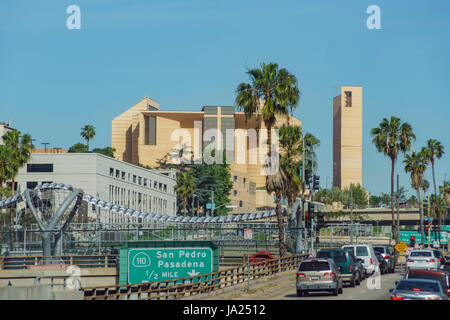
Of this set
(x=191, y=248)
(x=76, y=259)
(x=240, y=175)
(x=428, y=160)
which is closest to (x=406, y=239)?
(x=428, y=160)

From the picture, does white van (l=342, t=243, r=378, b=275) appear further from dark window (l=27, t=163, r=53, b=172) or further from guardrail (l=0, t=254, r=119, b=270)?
dark window (l=27, t=163, r=53, b=172)

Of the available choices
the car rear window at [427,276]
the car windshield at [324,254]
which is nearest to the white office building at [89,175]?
the car windshield at [324,254]

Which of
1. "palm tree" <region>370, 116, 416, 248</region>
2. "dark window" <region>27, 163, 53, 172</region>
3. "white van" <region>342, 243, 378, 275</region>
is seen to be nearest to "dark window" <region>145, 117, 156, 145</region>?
"dark window" <region>27, 163, 53, 172</region>

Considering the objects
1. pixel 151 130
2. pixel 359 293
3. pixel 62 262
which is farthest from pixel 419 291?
pixel 151 130

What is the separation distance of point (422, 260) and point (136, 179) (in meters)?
84.3

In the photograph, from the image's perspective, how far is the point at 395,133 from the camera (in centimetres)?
7725

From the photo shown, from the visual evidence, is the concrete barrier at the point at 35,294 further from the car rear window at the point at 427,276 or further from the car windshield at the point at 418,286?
the car rear window at the point at 427,276

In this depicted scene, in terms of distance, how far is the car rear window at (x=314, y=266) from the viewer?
3375 centimetres

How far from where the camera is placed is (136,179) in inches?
5094

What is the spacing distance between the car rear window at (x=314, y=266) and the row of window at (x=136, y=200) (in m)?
85.6

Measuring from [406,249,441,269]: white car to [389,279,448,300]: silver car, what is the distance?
24.8m

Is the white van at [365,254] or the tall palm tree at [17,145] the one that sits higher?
the tall palm tree at [17,145]
